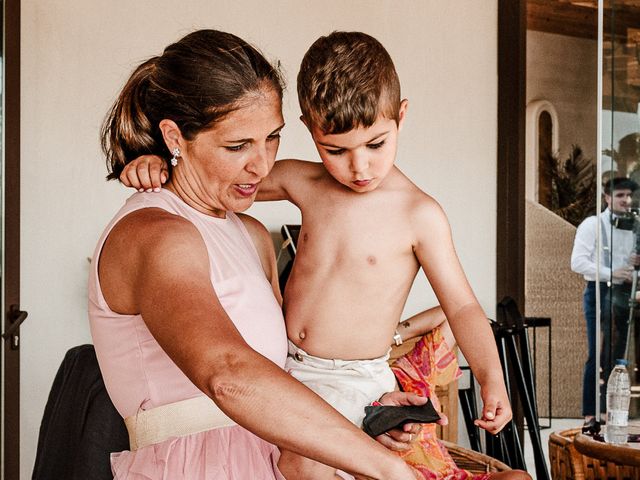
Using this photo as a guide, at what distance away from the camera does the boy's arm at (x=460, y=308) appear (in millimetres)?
1667

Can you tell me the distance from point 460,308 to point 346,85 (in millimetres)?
459

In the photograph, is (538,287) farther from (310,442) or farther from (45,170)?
(310,442)

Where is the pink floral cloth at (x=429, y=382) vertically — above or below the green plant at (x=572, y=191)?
below

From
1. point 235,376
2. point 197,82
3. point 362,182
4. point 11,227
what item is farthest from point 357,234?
point 11,227

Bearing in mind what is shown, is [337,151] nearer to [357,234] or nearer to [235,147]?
[357,234]

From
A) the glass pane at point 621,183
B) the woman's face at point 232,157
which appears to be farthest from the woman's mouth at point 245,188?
the glass pane at point 621,183

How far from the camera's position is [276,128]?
1.44 metres

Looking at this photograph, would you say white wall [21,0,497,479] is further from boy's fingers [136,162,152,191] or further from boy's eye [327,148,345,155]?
boy's fingers [136,162,152,191]

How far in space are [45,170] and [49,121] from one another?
0.18 metres

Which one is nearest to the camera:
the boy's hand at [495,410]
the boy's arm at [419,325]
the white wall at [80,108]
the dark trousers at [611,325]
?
the boy's hand at [495,410]

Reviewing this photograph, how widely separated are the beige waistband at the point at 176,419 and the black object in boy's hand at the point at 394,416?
291 millimetres

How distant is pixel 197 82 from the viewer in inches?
54.7

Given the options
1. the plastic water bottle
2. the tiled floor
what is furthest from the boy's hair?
the tiled floor

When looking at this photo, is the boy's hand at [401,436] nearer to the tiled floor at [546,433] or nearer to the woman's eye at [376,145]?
the woman's eye at [376,145]
